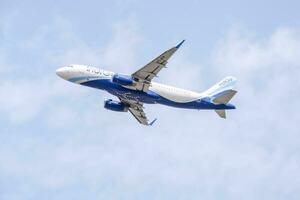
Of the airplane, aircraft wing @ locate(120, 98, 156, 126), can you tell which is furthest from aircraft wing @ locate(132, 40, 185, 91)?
aircraft wing @ locate(120, 98, 156, 126)

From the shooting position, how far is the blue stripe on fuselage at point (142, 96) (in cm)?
12269

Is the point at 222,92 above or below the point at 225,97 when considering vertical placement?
above

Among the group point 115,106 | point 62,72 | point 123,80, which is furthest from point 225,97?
point 62,72

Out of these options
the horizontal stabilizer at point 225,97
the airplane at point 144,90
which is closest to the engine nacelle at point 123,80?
the airplane at point 144,90

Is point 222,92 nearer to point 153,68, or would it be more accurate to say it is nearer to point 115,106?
point 153,68

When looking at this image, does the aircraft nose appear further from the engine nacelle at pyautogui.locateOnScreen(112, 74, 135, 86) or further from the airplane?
the engine nacelle at pyautogui.locateOnScreen(112, 74, 135, 86)

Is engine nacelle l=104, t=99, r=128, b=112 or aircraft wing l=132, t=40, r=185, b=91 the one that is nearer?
aircraft wing l=132, t=40, r=185, b=91

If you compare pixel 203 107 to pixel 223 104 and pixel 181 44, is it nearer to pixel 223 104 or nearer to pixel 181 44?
pixel 223 104

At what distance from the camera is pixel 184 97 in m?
125

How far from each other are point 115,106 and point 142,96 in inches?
418

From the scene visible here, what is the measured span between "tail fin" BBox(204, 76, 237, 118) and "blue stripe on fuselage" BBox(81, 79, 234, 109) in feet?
3.55

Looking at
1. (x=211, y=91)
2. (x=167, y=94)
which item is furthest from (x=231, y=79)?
(x=167, y=94)

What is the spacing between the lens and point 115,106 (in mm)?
133125

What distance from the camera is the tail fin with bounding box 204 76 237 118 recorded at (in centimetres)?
12225
